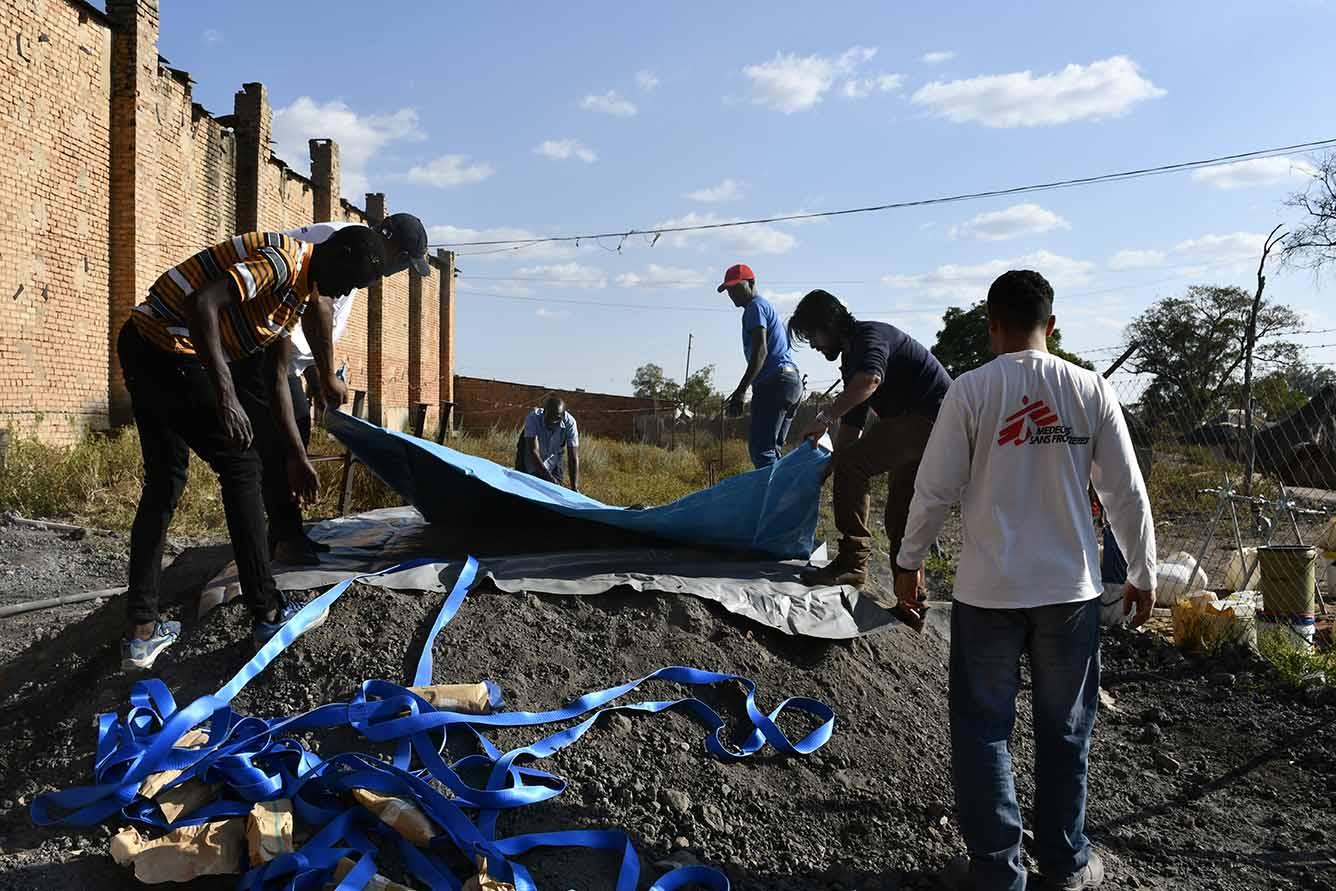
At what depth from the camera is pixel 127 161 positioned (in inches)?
492

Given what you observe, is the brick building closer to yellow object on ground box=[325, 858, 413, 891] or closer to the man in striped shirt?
the man in striped shirt

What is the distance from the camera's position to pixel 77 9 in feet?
37.7

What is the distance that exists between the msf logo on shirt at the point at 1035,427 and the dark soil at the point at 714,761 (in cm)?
129

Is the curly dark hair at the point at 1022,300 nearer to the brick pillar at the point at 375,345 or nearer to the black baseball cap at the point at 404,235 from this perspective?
the black baseball cap at the point at 404,235

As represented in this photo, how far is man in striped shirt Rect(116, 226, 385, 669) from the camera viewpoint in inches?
123

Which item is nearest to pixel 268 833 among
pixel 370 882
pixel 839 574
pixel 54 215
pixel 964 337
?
pixel 370 882

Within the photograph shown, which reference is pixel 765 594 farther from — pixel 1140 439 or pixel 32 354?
pixel 32 354

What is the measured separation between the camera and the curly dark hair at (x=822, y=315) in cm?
424

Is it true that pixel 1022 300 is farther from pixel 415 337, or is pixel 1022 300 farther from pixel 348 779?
pixel 415 337

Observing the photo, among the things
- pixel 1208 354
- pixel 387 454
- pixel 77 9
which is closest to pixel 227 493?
pixel 387 454

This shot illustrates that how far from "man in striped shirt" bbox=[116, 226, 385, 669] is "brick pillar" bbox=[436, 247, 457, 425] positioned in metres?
25.6

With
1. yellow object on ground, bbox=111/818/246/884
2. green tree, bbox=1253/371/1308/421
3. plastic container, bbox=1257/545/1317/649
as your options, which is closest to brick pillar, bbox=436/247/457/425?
green tree, bbox=1253/371/1308/421

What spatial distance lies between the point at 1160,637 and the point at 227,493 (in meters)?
5.19

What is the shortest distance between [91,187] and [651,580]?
1156 centimetres
